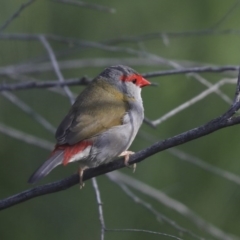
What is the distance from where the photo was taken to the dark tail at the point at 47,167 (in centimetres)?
365

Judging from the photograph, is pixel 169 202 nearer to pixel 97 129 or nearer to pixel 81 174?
pixel 97 129

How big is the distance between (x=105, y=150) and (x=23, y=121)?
280 cm

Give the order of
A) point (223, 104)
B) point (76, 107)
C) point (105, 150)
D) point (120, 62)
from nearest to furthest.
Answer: point (105, 150)
point (76, 107)
point (120, 62)
point (223, 104)

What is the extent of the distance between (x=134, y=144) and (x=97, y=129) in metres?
2.24

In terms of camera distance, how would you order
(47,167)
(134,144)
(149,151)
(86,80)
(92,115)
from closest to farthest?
1. (149,151)
2. (47,167)
3. (92,115)
4. (86,80)
5. (134,144)

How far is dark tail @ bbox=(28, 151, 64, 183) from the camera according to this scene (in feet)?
12.0

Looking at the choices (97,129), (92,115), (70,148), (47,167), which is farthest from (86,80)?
(47,167)

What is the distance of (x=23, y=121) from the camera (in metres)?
6.76

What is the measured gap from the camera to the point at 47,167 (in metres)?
3.72

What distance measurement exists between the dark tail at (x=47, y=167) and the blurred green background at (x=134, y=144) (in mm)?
2569

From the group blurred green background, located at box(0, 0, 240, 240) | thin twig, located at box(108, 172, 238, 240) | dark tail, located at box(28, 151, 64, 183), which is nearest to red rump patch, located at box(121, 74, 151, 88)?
thin twig, located at box(108, 172, 238, 240)

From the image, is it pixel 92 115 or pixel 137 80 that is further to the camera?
pixel 137 80

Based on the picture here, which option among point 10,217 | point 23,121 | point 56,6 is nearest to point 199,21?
point 56,6

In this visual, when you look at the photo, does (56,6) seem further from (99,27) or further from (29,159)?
(29,159)
